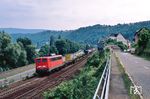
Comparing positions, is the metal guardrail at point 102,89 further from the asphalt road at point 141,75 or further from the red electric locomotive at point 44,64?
the red electric locomotive at point 44,64

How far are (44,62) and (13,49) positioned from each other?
40545mm

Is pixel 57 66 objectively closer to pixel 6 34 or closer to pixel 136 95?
pixel 6 34

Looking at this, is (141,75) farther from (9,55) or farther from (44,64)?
(9,55)

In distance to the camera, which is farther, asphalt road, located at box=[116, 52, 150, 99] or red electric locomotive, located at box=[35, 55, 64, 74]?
red electric locomotive, located at box=[35, 55, 64, 74]

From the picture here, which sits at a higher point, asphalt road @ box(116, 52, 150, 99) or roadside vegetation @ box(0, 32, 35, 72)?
asphalt road @ box(116, 52, 150, 99)

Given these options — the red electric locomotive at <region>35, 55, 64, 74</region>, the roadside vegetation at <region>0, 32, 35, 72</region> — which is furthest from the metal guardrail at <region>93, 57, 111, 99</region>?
the roadside vegetation at <region>0, 32, 35, 72</region>

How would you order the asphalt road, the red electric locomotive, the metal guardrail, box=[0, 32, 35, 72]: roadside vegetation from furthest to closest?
1. box=[0, 32, 35, 72]: roadside vegetation
2. the red electric locomotive
3. the asphalt road
4. the metal guardrail

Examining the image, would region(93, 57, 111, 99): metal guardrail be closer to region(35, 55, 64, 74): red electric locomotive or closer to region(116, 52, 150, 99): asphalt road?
→ region(116, 52, 150, 99): asphalt road

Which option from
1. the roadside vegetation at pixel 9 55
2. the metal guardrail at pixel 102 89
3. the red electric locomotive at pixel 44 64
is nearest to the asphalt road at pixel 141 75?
the metal guardrail at pixel 102 89

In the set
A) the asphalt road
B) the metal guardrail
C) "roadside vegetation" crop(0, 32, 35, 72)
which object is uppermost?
the metal guardrail

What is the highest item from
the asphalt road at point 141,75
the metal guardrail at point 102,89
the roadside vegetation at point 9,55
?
the metal guardrail at point 102,89

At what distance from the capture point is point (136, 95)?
18.5 meters

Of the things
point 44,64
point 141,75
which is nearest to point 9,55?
point 44,64

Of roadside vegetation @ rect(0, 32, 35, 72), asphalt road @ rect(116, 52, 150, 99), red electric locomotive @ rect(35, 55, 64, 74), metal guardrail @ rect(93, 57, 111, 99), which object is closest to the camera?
metal guardrail @ rect(93, 57, 111, 99)
